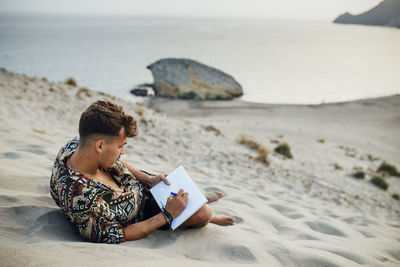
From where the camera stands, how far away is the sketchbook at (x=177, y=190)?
2.22 meters

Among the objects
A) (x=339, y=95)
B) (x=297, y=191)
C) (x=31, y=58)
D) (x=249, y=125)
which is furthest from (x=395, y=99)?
(x=31, y=58)

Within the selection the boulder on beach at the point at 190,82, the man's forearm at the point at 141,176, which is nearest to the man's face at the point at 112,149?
the man's forearm at the point at 141,176

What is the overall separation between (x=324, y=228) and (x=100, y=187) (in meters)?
2.96

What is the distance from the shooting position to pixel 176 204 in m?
2.17

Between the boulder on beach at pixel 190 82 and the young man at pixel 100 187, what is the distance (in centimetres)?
2012

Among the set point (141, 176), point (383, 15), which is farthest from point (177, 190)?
point (383, 15)

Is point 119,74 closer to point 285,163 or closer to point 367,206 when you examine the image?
point 285,163

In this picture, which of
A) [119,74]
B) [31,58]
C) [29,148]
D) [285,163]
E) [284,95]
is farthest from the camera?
[31,58]

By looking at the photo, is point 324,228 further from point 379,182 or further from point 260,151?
point 379,182

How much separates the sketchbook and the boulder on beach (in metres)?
19.8

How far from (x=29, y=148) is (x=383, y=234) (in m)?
5.29

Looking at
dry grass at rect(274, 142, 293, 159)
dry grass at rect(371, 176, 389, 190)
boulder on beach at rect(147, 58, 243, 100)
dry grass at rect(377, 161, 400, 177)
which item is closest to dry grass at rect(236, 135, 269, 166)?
dry grass at rect(274, 142, 293, 159)

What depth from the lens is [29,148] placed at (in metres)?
4.15

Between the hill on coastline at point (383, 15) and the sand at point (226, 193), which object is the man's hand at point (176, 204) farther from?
the hill on coastline at point (383, 15)
